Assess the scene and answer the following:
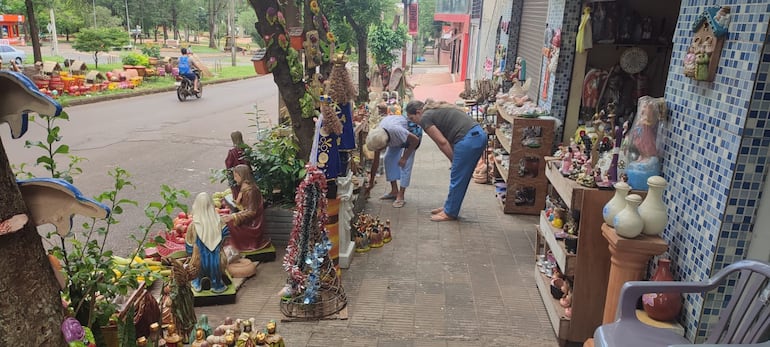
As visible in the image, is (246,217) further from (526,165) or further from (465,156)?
(526,165)

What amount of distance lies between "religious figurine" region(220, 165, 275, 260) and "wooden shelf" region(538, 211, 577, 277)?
2.64 metres

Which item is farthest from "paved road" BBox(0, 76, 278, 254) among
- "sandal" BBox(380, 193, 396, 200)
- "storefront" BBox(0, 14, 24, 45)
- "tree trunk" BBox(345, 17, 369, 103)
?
"storefront" BBox(0, 14, 24, 45)

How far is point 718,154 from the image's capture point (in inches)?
113

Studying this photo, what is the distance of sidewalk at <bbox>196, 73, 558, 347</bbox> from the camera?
13.1 feet

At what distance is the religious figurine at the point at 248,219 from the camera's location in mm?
5113

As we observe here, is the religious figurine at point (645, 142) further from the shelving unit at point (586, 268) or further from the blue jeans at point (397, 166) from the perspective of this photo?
the blue jeans at point (397, 166)

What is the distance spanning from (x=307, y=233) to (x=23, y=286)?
2.35 meters

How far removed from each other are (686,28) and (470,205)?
412 cm

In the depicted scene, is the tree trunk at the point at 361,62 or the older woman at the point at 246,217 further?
Answer: the tree trunk at the point at 361,62

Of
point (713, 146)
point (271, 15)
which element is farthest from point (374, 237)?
point (713, 146)

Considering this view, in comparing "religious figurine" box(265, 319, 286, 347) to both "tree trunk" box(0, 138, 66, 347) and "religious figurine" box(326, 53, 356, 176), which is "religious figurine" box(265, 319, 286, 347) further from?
"religious figurine" box(326, 53, 356, 176)

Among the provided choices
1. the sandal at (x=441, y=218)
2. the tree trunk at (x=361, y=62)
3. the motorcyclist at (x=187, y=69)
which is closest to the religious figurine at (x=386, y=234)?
the sandal at (x=441, y=218)

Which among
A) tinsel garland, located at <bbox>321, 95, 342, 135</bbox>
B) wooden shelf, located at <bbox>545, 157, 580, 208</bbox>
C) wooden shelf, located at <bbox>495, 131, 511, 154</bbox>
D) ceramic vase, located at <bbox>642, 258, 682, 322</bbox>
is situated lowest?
ceramic vase, located at <bbox>642, 258, 682, 322</bbox>

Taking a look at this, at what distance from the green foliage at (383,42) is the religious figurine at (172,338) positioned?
12235mm
